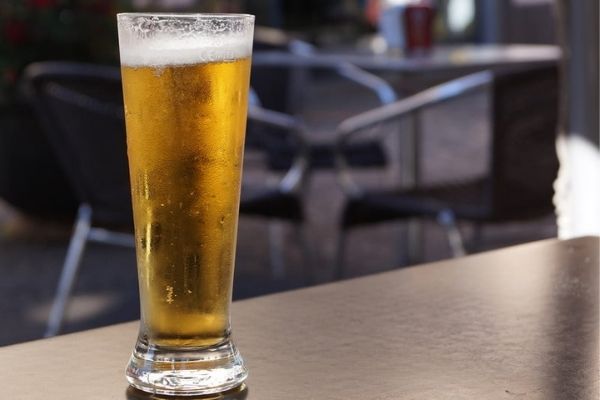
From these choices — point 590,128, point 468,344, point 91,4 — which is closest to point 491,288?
point 468,344

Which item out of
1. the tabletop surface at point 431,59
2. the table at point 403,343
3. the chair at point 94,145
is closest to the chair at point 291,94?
the tabletop surface at point 431,59

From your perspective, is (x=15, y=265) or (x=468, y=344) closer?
(x=468, y=344)

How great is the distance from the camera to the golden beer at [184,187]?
0.67 meters

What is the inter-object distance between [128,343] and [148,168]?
117 mm

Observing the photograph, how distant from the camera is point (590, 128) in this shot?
2029 millimetres

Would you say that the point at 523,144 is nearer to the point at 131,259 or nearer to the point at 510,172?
the point at 510,172

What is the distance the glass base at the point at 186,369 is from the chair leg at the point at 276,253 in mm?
3306

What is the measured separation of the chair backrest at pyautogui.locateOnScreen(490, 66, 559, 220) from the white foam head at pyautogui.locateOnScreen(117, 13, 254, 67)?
86.7 inches

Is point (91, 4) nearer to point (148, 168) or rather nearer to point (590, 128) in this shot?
point (590, 128)

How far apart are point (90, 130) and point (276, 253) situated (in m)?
1.44

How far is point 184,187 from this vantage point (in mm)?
671

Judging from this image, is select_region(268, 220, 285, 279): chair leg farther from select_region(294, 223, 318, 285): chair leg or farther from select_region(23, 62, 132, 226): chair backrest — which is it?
select_region(23, 62, 132, 226): chair backrest

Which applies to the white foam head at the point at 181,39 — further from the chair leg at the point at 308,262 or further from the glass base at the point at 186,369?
the chair leg at the point at 308,262

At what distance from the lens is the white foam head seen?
0.66m
